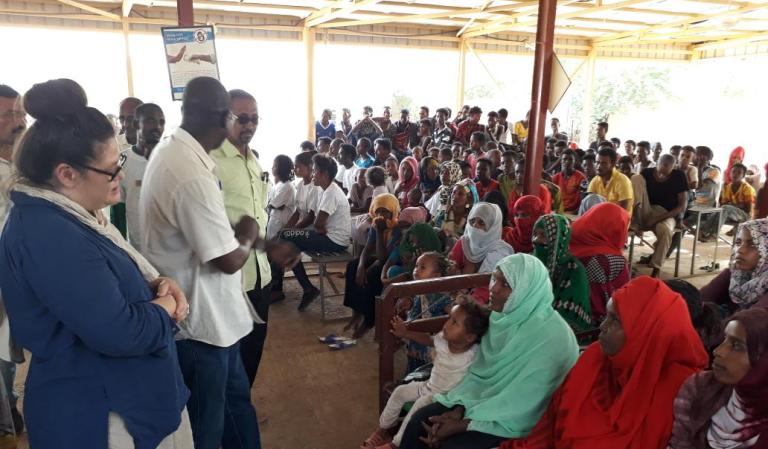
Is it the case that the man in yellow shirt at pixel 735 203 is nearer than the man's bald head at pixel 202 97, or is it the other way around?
the man's bald head at pixel 202 97

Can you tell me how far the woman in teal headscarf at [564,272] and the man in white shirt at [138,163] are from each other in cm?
223

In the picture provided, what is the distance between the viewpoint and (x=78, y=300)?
1.22m

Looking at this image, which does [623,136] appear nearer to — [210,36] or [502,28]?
[502,28]

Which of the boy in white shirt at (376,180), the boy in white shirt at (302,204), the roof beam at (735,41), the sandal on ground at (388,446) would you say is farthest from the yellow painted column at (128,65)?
the roof beam at (735,41)

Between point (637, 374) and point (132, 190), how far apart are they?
8.54 feet

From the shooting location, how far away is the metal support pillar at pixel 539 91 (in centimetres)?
459

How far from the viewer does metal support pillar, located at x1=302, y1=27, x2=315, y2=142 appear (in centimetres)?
1255

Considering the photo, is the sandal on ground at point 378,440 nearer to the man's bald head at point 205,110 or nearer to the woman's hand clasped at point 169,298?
the woman's hand clasped at point 169,298

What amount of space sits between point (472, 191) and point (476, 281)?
6.02ft

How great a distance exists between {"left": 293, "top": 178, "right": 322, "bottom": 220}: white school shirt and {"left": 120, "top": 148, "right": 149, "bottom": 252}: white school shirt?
2053 mm

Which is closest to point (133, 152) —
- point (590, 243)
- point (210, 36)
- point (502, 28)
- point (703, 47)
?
point (210, 36)

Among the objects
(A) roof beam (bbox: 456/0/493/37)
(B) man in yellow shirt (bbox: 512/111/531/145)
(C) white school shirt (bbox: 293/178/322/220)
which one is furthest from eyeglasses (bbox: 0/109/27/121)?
(B) man in yellow shirt (bbox: 512/111/531/145)

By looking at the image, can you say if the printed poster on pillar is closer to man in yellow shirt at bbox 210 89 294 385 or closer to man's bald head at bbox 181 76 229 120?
man in yellow shirt at bbox 210 89 294 385

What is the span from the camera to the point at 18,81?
1175cm
